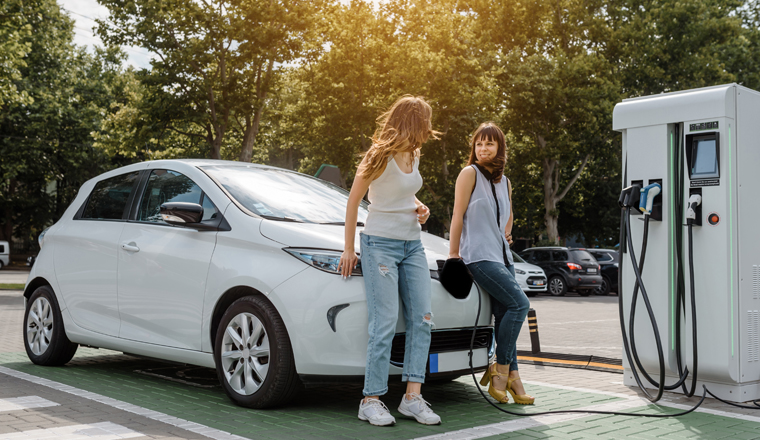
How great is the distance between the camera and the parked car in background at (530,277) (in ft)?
72.6

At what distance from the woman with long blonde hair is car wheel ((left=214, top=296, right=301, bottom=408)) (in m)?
0.50

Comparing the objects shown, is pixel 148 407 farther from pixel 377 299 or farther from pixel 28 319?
pixel 28 319

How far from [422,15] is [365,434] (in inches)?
1105

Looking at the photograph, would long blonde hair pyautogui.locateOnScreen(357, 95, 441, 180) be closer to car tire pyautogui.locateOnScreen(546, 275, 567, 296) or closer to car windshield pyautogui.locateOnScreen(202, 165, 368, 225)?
car windshield pyautogui.locateOnScreen(202, 165, 368, 225)

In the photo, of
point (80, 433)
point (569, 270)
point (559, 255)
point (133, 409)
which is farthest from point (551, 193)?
point (80, 433)

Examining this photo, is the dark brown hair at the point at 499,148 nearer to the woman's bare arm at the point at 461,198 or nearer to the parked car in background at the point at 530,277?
the woman's bare arm at the point at 461,198

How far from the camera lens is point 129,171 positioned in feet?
21.1

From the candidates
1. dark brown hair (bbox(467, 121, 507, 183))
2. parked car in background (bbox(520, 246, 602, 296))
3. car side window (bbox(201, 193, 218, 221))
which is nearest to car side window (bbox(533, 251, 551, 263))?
parked car in background (bbox(520, 246, 602, 296))

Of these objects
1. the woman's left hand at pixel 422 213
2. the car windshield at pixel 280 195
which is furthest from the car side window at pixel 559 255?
the woman's left hand at pixel 422 213

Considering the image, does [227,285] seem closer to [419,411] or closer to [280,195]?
[280,195]

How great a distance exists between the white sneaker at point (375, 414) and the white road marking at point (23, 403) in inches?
82.3

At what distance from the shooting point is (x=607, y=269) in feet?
83.8

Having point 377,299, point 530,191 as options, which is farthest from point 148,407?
point 530,191

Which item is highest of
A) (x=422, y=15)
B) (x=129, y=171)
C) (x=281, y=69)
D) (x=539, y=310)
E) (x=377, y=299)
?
(x=422, y=15)
